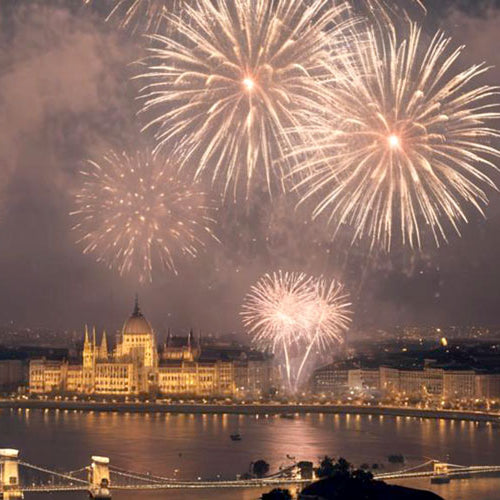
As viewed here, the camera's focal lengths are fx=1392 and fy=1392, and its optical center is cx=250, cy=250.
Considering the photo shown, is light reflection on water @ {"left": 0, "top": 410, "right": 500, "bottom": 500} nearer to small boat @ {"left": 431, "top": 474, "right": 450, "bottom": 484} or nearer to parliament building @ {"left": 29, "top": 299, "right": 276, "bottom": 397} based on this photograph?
small boat @ {"left": 431, "top": 474, "right": 450, "bottom": 484}

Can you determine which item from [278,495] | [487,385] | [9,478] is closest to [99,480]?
[9,478]

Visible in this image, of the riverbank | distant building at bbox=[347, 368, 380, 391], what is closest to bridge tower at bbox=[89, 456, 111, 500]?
the riverbank

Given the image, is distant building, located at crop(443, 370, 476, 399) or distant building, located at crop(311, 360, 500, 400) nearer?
distant building, located at crop(311, 360, 500, 400)

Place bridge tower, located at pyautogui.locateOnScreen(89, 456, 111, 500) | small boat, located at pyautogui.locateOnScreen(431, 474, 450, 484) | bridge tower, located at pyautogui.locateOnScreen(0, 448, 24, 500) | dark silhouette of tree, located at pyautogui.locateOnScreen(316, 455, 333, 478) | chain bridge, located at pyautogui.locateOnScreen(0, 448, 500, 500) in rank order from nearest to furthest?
bridge tower, located at pyautogui.locateOnScreen(0, 448, 24, 500) < bridge tower, located at pyautogui.locateOnScreen(89, 456, 111, 500) < chain bridge, located at pyautogui.locateOnScreen(0, 448, 500, 500) < dark silhouette of tree, located at pyautogui.locateOnScreen(316, 455, 333, 478) < small boat, located at pyautogui.locateOnScreen(431, 474, 450, 484)

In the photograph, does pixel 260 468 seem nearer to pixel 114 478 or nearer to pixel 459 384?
pixel 114 478

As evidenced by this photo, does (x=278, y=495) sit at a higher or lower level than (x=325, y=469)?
lower
